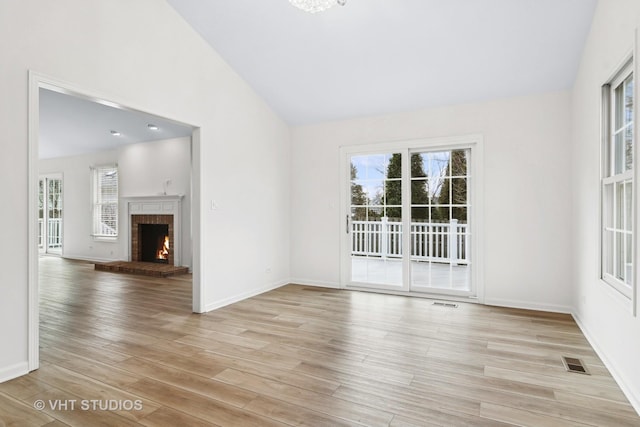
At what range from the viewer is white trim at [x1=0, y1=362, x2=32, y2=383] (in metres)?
2.47

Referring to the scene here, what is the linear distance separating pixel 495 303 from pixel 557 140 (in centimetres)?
209

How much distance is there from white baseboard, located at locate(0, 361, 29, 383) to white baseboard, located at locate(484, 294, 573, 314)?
184 inches

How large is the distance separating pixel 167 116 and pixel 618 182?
4.12 meters

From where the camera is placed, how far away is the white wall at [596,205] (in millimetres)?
2336

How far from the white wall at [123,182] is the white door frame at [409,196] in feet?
11.5

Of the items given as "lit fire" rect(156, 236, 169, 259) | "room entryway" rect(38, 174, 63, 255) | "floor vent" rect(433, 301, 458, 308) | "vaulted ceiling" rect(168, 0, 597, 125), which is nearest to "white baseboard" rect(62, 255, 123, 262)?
"room entryway" rect(38, 174, 63, 255)

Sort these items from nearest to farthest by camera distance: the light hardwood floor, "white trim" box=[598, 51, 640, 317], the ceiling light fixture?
1. the light hardwood floor
2. "white trim" box=[598, 51, 640, 317]
3. the ceiling light fixture

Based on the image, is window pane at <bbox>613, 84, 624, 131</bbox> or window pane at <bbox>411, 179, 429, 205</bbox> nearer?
window pane at <bbox>613, 84, 624, 131</bbox>

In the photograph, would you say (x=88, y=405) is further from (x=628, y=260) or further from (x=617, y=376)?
(x=628, y=260)

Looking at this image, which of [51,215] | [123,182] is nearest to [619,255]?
[123,182]

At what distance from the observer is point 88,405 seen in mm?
2189

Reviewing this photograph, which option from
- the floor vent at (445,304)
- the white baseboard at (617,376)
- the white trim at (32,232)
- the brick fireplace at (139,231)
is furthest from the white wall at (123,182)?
the white baseboard at (617,376)

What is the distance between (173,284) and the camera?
5949mm

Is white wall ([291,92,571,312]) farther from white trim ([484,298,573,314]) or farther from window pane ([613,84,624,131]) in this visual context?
window pane ([613,84,624,131])
